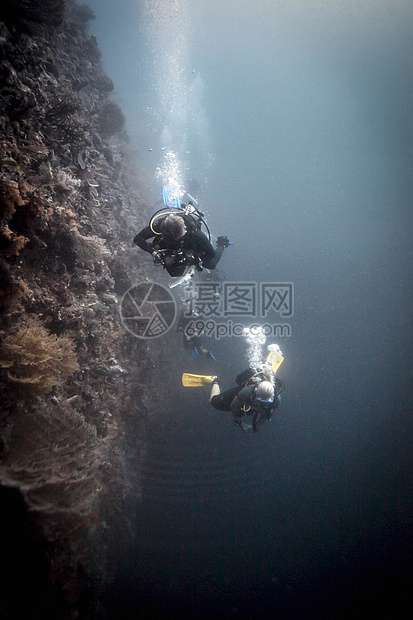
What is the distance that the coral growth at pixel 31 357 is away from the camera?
2801 mm

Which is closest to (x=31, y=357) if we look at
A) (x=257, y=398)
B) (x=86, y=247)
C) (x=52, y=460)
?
(x=52, y=460)

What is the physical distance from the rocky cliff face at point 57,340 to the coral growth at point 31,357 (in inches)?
0.5

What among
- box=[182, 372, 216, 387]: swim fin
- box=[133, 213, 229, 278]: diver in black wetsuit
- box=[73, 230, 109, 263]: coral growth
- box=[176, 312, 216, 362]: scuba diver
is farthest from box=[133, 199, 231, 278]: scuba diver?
box=[176, 312, 216, 362]: scuba diver

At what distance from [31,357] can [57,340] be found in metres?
0.47

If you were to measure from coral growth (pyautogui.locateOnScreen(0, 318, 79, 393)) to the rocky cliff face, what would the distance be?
1cm

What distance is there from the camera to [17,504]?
297 centimetres

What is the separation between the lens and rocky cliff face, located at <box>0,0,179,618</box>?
3010mm

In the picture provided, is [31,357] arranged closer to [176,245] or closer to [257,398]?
[176,245]

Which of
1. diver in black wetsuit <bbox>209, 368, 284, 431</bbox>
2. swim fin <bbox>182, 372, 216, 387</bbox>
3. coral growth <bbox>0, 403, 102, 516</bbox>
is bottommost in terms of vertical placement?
coral growth <bbox>0, 403, 102, 516</bbox>

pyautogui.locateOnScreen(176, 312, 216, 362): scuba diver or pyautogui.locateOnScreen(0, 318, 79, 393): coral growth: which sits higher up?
pyautogui.locateOnScreen(176, 312, 216, 362): scuba diver

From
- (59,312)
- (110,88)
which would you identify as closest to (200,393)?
(59,312)

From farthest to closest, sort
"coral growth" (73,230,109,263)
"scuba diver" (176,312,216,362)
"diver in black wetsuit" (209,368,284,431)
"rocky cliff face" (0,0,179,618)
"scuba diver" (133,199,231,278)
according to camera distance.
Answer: "scuba diver" (176,312,216,362) < "diver in black wetsuit" (209,368,284,431) < "coral growth" (73,230,109,263) < "scuba diver" (133,199,231,278) < "rocky cliff face" (0,0,179,618)

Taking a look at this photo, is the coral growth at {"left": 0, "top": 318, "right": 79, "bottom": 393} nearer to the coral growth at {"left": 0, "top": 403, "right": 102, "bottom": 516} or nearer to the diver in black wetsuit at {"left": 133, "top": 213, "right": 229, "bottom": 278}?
the coral growth at {"left": 0, "top": 403, "right": 102, "bottom": 516}

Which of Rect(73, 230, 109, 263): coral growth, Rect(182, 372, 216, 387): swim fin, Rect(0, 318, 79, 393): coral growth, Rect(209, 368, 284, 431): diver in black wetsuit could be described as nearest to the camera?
Rect(0, 318, 79, 393): coral growth
